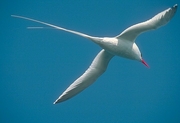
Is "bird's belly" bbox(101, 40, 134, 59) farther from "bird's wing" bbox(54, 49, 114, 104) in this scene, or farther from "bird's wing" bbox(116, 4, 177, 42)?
"bird's wing" bbox(54, 49, 114, 104)

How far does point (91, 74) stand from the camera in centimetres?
630

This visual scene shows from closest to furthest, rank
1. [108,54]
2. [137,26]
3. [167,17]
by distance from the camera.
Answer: [167,17] < [137,26] < [108,54]

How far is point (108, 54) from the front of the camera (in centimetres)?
629

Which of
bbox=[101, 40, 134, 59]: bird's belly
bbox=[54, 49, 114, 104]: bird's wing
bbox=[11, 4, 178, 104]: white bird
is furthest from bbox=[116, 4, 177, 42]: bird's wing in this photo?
bbox=[54, 49, 114, 104]: bird's wing

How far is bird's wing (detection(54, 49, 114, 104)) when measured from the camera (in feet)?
Result: 19.8

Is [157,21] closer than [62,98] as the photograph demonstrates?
Yes

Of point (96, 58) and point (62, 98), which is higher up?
point (96, 58)

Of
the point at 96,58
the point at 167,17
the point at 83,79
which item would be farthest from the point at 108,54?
the point at 167,17

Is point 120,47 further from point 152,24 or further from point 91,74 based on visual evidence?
point 91,74

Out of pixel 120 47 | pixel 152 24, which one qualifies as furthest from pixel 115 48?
pixel 152 24

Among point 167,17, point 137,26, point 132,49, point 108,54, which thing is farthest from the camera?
point 108,54

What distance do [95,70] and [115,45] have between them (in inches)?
35.8

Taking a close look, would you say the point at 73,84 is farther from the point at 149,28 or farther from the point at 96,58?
the point at 149,28

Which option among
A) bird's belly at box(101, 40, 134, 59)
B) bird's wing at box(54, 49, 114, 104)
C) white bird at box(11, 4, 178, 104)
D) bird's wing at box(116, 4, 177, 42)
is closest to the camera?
bird's wing at box(116, 4, 177, 42)
